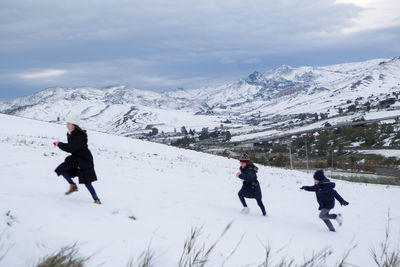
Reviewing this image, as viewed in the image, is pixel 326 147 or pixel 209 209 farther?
pixel 326 147

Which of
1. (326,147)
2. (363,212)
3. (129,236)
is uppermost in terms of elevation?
(129,236)

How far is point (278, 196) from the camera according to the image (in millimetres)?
15258

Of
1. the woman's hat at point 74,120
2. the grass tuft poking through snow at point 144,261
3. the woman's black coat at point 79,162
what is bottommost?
the grass tuft poking through snow at point 144,261

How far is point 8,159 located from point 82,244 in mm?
9129

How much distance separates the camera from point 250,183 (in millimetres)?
9531

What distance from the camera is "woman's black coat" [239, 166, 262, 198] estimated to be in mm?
9373

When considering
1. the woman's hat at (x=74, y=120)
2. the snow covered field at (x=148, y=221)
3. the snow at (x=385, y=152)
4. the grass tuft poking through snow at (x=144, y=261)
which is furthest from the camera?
the snow at (x=385, y=152)

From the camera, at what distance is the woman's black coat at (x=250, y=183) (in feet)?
30.8

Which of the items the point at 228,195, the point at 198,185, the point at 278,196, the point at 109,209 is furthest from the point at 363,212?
the point at 109,209

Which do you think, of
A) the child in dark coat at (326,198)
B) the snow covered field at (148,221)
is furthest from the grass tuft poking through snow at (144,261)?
the child in dark coat at (326,198)

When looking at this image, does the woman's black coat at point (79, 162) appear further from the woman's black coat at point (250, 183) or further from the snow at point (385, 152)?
the snow at point (385, 152)

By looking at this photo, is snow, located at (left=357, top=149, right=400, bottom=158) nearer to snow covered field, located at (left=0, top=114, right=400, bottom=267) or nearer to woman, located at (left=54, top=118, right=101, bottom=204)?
snow covered field, located at (left=0, top=114, right=400, bottom=267)

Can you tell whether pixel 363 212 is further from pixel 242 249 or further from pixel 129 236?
pixel 129 236

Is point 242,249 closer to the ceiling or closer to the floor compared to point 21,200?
closer to the floor
